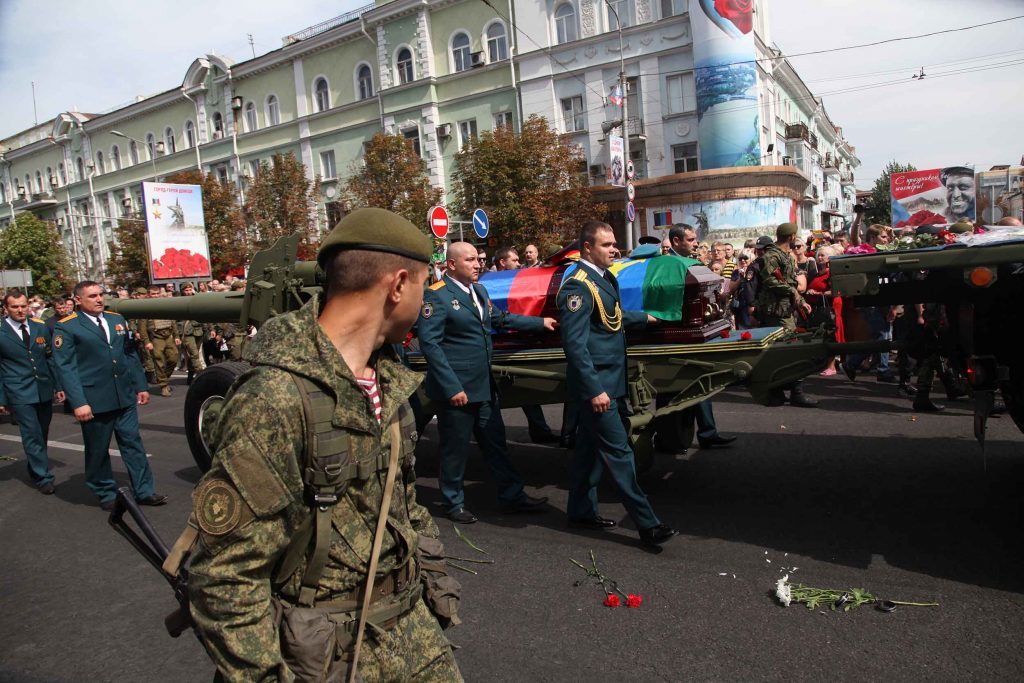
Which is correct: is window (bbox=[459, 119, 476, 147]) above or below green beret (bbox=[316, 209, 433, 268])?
above

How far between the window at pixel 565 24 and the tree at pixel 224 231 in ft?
48.3

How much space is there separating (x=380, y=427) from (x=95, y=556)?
4.60 m

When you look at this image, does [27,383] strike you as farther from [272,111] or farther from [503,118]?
[272,111]

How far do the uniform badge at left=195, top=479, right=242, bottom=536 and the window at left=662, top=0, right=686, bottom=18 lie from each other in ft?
96.7

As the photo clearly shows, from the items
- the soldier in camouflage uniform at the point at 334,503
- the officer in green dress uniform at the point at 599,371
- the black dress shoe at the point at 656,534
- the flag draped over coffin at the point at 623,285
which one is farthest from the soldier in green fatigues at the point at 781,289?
the soldier in camouflage uniform at the point at 334,503

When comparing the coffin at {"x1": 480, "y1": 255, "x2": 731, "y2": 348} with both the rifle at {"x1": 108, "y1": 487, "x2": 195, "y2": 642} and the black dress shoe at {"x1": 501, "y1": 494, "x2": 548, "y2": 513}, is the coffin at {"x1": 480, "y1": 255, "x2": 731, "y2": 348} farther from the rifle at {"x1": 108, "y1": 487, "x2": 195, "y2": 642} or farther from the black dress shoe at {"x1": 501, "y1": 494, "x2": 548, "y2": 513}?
the rifle at {"x1": 108, "y1": 487, "x2": 195, "y2": 642}

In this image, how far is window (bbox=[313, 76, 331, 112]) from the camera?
36188 mm

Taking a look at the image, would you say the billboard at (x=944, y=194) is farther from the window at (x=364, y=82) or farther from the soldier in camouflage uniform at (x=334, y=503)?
the window at (x=364, y=82)

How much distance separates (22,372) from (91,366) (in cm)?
209

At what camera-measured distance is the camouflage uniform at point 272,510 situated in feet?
5.03

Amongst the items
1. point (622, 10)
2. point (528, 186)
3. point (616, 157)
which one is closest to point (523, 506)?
point (616, 157)

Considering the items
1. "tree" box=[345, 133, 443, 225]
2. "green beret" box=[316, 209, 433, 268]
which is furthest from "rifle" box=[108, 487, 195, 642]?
"tree" box=[345, 133, 443, 225]

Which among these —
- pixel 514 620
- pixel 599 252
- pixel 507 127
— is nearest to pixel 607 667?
pixel 514 620

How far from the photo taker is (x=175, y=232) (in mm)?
25328
